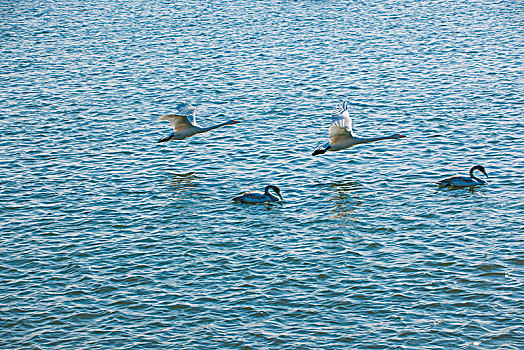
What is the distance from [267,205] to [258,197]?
0.40 meters

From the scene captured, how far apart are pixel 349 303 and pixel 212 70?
2426cm

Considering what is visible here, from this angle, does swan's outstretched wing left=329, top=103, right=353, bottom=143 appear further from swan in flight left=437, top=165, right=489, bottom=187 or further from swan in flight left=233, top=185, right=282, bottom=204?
swan in flight left=437, top=165, right=489, bottom=187

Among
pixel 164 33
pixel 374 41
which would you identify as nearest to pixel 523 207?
pixel 374 41

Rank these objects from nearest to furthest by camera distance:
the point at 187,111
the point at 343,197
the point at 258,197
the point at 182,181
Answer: the point at 258,197, the point at 343,197, the point at 182,181, the point at 187,111

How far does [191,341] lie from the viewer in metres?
16.5

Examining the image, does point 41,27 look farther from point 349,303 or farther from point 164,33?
point 349,303

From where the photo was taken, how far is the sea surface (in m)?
17.3

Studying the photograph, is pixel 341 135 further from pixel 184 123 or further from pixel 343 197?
pixel 184 123

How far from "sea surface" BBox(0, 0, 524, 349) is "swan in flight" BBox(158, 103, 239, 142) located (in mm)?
979

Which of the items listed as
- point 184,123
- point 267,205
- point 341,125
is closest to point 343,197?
point 341,125

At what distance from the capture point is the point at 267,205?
23219 mm

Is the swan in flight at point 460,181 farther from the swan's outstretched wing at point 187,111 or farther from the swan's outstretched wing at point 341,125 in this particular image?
the swan's outstretched wing at point 187,111


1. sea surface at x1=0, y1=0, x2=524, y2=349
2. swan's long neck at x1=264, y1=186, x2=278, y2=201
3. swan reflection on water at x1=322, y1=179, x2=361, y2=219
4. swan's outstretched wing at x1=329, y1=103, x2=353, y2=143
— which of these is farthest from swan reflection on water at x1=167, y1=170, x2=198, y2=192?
swan's outstretched wing at x1=329, y1=103, x2=353, y2=143

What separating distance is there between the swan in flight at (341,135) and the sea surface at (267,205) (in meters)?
1.04
